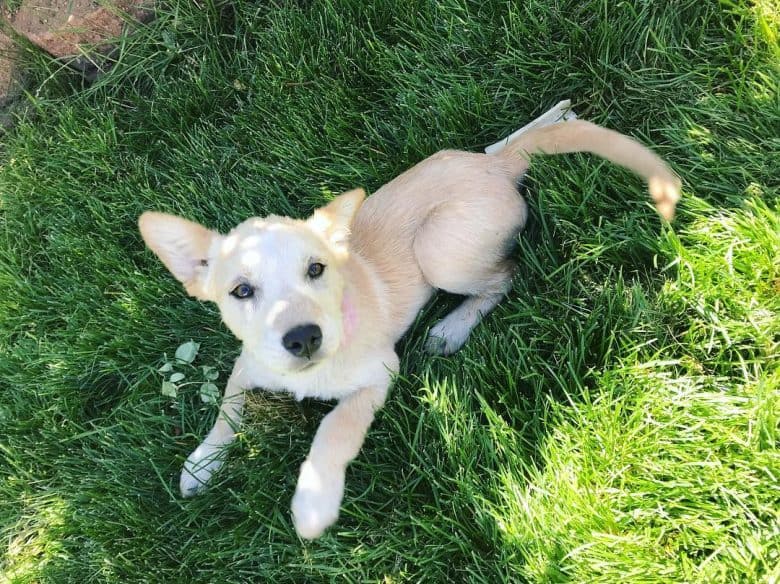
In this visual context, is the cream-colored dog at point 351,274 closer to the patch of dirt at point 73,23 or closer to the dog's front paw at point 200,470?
the dog's front paw at point 200,470

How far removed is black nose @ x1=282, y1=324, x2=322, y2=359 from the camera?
7.33ft

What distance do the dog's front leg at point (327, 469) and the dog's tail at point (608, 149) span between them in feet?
4.88

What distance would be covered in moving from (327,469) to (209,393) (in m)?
0.97

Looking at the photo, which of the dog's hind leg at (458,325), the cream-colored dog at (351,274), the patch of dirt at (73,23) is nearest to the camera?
the cream-colored dog at (351,274)

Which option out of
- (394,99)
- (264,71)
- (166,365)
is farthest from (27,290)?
(394,99)

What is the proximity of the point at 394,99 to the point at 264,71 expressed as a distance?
38.0 inches

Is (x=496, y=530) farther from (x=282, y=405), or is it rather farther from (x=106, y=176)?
Answer: (x=106, y=176)

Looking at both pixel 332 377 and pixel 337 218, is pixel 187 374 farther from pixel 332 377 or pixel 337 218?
pixel 337 218

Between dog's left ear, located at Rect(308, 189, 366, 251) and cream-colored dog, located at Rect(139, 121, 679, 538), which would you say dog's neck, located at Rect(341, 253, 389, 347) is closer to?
cream-colored dog, located at Rect(139, 121, 679, 538)

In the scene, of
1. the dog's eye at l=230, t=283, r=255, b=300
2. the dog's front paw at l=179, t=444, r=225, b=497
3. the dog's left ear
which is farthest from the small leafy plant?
the dog's left ear

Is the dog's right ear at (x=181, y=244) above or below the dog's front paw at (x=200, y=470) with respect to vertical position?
above

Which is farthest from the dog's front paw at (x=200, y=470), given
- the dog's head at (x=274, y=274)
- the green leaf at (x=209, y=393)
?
the dog's head at (x=274, y=274)

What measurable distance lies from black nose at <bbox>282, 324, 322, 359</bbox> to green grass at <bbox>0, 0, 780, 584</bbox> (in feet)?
2.13

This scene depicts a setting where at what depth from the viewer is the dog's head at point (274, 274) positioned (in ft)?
7.47
